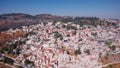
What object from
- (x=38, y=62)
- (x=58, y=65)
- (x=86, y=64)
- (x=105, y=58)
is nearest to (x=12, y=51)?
(x=38, y=62)

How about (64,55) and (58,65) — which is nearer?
(58,65)

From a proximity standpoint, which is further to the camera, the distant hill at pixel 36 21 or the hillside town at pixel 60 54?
the distant hill at pixel 36 21

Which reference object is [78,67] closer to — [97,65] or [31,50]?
[97,65]

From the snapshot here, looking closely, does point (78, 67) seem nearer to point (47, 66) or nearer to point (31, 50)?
point (47, 66)

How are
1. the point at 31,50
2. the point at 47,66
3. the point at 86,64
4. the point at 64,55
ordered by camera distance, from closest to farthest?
the point at 47,66
the point at 86,64
the point at 64,55
the point at 31,50

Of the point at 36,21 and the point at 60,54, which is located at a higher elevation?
the point at 36,21

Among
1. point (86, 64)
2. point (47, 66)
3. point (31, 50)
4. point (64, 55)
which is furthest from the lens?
point (31, 50)

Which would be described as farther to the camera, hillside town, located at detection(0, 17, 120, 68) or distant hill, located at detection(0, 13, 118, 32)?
distant hill, located at detection(0, 13, 118, 32)

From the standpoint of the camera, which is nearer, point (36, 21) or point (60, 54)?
point (60, 54)

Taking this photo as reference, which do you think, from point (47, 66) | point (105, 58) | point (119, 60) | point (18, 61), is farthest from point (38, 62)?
point (119, 60)
